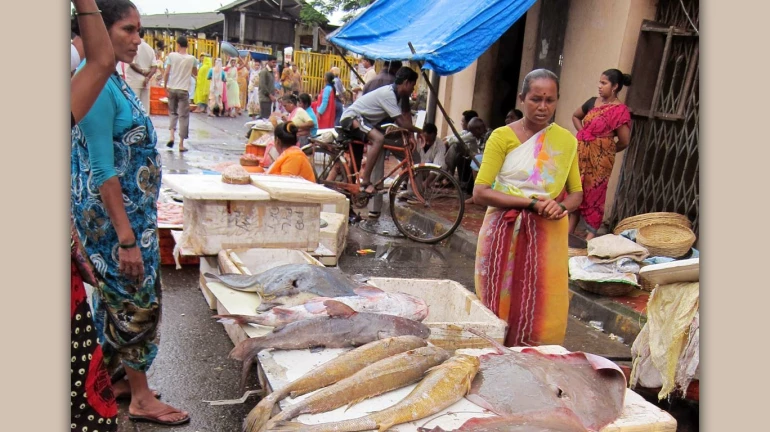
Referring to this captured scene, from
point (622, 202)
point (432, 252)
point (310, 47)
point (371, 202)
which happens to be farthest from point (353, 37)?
point (310, 47)

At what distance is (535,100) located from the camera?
10.8 feet

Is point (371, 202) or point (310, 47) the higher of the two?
point (310, 47)

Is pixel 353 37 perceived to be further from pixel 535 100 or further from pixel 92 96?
pixel 92 96

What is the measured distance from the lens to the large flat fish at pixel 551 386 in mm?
2371

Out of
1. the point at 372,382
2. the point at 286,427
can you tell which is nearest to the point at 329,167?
the point at 372,382

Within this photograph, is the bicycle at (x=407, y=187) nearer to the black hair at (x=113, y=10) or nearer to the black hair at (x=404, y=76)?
the black hair at (x=404, y=76)

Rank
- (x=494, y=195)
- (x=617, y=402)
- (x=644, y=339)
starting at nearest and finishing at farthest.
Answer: (x=617, y=402) → (x=494, y=195) → (x=644, y=339)

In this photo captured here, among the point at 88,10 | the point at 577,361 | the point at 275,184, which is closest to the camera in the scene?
the point at 88,10

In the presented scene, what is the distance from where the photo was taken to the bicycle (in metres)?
8.00

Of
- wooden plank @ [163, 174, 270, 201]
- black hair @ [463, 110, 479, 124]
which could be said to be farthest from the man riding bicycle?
wooden plank @ [163, 174, 270, 201]

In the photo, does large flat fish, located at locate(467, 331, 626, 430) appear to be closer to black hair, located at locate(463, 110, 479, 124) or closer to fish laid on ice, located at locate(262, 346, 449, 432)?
fish laid on ice, located at locate(262, 346, 449, 432)

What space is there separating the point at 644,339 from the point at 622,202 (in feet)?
14.1

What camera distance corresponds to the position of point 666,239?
19.9 feet

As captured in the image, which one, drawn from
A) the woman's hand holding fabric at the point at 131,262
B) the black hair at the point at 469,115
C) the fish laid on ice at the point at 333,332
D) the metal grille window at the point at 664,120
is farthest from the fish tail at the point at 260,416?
the black hair at the point at 469,115
